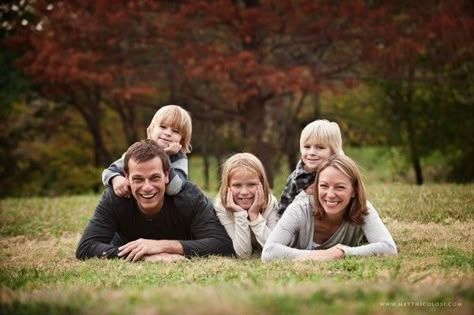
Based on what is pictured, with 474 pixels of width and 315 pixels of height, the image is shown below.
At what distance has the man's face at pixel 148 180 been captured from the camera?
6.52 meters

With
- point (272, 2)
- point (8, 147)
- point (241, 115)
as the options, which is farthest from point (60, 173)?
point (272, 2)

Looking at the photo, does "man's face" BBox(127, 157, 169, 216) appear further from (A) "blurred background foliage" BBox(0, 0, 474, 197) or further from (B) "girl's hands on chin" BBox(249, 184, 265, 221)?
(A) "blurred background foliage" BBox(0, 0, 474, 197)

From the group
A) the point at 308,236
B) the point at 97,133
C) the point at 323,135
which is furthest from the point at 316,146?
the point at 97,133

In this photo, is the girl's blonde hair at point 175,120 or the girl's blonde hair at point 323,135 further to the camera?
the girl's blonde hair at point 175,120

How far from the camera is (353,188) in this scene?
6328 mm

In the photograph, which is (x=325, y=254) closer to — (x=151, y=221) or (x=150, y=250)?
(x=150, y=250)

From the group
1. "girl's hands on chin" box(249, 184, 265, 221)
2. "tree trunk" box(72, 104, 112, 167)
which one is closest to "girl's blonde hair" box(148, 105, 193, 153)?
"girl's hands on chin" box(249, 184, 265, 221)

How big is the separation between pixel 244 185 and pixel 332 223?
0.96m

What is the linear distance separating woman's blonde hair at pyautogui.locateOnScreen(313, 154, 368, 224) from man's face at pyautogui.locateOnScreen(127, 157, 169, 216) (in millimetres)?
1488

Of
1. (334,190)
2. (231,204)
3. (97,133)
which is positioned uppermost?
(97,133)

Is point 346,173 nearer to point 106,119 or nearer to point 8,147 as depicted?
point 8,147

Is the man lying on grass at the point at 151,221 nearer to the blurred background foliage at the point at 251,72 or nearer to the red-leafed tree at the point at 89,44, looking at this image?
the blurred background foliage at the point at 251,72

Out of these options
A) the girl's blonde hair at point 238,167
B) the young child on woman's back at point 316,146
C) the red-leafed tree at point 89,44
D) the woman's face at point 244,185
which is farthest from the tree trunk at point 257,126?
the woman's face at point 244,185

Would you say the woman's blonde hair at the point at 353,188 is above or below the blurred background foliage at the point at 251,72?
below
